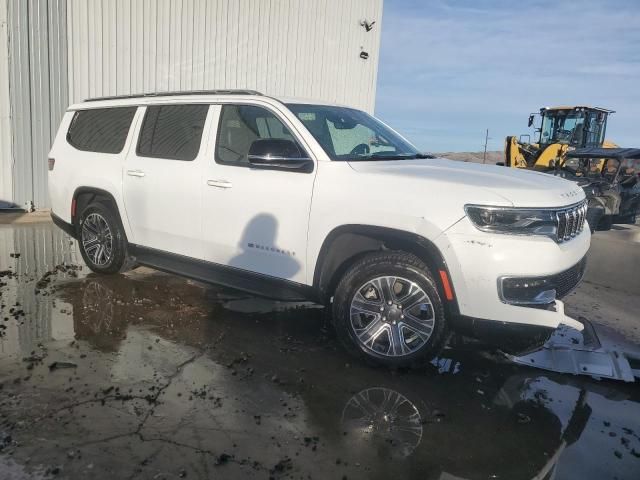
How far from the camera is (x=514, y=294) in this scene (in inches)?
136

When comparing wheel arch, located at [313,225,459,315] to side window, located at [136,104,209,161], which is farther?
side window, located at [136,104,209,161]

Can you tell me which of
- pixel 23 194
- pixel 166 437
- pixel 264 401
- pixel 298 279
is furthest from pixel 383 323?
pixel 23 194

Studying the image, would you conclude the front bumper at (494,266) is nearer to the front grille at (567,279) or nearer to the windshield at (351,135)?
the front grille at (567,279)

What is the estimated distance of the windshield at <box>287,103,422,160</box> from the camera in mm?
4367

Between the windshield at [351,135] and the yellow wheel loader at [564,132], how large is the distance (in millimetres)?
14336

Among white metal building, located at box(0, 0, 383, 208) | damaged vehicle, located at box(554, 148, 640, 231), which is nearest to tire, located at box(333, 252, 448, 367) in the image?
damaged vehicle, located at box(554, 148, 640, 231)

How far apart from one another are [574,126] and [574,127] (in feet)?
0.12

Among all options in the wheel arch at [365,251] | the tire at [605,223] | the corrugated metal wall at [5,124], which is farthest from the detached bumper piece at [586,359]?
the corrugated metal wall at [5,124]

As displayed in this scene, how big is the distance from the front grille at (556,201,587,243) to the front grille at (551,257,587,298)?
0.22 metres

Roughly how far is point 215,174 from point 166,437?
7.67 ft

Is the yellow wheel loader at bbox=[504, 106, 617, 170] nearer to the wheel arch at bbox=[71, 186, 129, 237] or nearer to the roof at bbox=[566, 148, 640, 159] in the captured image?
the roof at bbox=[566, 148, 640, 159]

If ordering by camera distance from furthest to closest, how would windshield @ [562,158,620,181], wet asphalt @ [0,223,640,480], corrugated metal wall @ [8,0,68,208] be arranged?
windshield @ [562,158,620,181]
corrugated metal wall @ [8,0,68,208]
wet asphalt @ [0,223,640,480]

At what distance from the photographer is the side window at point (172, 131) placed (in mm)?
4922

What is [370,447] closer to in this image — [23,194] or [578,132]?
[23,194]
